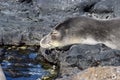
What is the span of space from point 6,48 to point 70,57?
2652mm

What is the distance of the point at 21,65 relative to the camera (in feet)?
33.8

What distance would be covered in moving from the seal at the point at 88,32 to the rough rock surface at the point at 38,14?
7.59 feet

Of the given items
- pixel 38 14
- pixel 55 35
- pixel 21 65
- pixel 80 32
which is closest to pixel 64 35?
pixel 55 35

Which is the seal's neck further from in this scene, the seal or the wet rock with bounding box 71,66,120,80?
the wet rock with bounding box 71,66,120,80

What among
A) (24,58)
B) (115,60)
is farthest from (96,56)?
(24,58)

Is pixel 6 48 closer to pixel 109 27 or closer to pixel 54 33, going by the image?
pixel 54 33

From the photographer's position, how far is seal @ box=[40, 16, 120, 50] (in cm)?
941

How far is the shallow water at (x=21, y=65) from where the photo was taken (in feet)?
31.6

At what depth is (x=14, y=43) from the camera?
38.8 feet

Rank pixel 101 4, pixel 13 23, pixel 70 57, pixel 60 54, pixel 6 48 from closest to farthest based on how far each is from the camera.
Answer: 1. pixel 70 57
2. pixel 60 54
3. pixel 6 48
4. pixel 13 23
5. pixel 101 4

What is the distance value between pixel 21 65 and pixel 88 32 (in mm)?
1746

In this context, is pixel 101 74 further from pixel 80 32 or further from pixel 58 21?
pixel 58 21

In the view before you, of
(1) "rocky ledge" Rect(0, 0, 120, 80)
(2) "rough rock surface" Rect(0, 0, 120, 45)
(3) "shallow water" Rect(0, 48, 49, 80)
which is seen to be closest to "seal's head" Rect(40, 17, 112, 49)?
(1) "rocky ledge" Rect(0, 0, 120, 80)

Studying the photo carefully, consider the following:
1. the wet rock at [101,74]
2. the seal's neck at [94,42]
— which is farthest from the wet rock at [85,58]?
the wet rock at [101,74]
